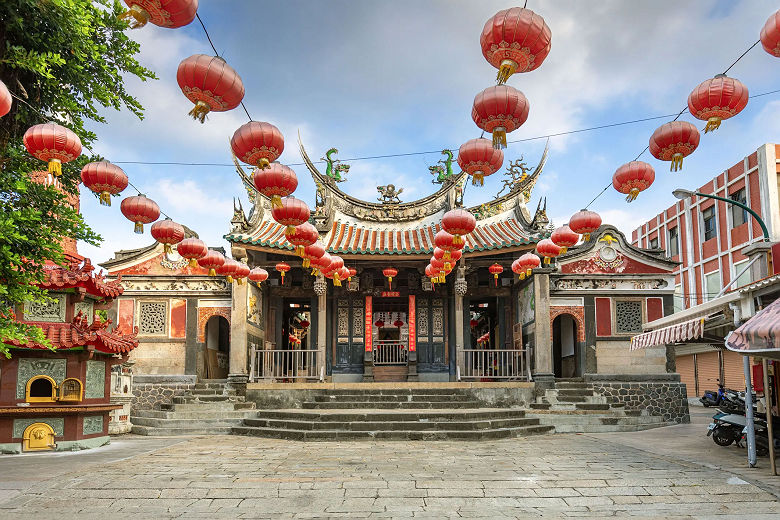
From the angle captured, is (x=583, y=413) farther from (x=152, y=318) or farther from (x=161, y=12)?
(x=161, y=12)

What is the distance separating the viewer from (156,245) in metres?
17.0

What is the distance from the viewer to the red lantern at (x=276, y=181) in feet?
31.0

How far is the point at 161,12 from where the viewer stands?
5.61m

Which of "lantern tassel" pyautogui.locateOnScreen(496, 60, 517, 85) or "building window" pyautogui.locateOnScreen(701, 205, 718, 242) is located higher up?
"building window" pyautogui.locateOnScreen(701, 205, 718, 242)

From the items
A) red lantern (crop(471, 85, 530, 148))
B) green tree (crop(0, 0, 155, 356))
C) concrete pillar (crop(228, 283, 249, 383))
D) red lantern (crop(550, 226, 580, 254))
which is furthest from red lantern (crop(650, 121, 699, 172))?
concrete pillar (crop(228, 283, 249, 383))

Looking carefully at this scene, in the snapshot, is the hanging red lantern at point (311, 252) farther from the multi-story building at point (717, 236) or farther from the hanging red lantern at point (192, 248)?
the multi-story building at point (717, 236)

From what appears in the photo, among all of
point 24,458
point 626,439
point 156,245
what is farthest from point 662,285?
point 24,458

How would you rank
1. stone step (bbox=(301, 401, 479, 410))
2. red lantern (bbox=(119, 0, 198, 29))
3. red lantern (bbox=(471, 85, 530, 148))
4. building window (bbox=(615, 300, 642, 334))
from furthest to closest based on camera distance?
building window (bbox=(615, 300, 642, 334))
stone step (bbox=(301, 401, 479, 410))
red lantern (bbox=(471, 85, 530, 148))
red lantern (bbox=(119, 0, 198, 29))

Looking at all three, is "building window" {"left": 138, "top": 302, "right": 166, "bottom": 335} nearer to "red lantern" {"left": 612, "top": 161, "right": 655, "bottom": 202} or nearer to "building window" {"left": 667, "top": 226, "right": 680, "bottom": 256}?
"red lantern" {"left": 612, "top": 161, "right": 655, "bottom": 202}

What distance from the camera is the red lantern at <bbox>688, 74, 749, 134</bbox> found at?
736cm

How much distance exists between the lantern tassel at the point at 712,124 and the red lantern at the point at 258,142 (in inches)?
217

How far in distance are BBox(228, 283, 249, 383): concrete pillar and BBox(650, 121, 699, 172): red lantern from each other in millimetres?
10672

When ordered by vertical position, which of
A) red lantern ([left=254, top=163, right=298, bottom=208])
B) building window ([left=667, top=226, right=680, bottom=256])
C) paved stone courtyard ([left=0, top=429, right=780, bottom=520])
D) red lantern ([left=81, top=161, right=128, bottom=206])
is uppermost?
building window ([left=667, top=226, right=680, bottom=256])

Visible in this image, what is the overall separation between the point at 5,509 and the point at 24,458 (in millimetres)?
3695
